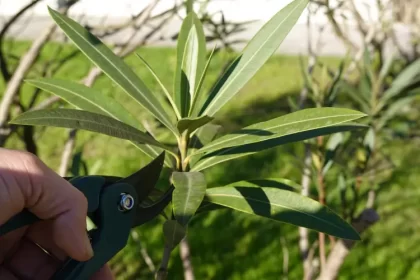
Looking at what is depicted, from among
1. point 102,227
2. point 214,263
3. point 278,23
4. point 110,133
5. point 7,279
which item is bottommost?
point 214,263

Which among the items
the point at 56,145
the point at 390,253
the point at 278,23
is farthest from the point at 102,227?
the point at 56,145

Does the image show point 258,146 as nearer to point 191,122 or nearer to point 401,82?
point 191,122

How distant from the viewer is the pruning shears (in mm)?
892

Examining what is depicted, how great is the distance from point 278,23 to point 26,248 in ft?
2.08

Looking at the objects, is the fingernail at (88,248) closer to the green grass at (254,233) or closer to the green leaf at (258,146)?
the green leaf at (258,146)

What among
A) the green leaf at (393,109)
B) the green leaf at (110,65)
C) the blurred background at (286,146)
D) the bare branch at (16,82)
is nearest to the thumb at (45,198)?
the green leaf at (110,65)

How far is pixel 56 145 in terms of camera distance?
148 inches

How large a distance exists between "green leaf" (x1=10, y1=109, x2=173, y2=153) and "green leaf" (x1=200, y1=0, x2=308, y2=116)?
0.21 m

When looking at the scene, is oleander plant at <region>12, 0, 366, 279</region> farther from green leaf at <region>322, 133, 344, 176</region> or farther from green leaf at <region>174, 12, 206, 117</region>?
green leaf at <region>322, 133, 344, 176</region>

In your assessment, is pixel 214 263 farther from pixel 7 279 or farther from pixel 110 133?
pixel 110 133

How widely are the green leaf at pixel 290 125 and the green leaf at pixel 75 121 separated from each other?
0.16 meters

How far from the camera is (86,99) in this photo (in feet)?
3.30

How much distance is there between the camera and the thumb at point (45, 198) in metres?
0.78

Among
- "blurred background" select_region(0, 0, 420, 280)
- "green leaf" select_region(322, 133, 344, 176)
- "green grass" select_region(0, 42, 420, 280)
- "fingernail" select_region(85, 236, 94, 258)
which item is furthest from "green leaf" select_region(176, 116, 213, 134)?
"green grass" select_region(0, 42, 420, 280)
